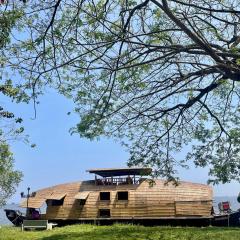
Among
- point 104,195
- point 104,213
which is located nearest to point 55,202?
point 104,195

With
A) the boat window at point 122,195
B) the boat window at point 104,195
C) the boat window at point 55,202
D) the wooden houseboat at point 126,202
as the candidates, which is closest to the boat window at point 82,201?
the wooden houseboat at point 126,202

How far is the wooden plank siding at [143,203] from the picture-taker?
1190 inches

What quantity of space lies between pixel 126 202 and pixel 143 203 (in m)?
1.14

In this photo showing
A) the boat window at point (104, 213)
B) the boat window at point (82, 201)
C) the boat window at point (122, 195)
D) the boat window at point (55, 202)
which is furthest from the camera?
the boat window at point (55, 202)

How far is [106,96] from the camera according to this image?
12117mm

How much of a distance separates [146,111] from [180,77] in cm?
156

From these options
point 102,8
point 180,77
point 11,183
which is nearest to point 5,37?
point 102,8

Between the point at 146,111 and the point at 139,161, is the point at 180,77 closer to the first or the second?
the point at 146,111

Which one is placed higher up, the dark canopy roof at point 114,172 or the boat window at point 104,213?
the dark canopy roof at point 114,172

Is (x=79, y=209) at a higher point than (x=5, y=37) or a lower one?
lower

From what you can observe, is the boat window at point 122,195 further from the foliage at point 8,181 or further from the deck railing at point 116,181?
the foliage at point 8,181

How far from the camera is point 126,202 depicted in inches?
1216

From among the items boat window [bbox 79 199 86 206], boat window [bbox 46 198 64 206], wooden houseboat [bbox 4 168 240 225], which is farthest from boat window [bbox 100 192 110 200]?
boat window [bbox 46 198 64 206]

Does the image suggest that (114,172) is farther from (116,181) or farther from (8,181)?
(8,181)
